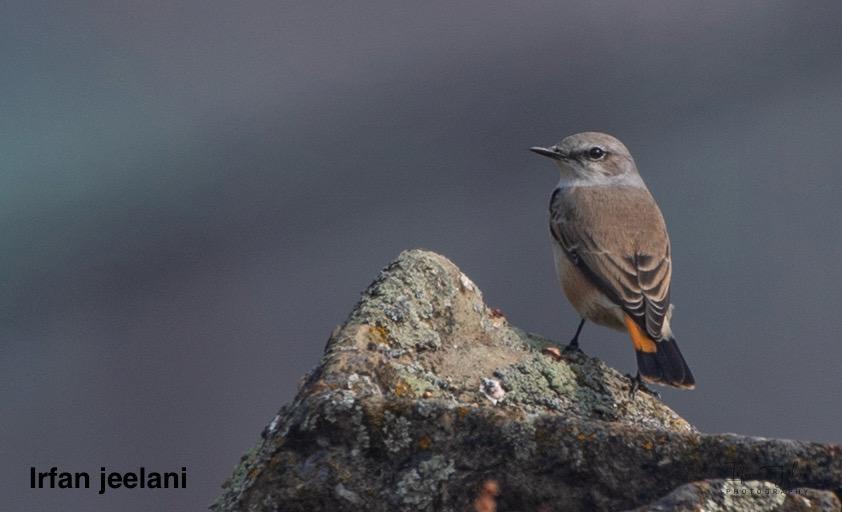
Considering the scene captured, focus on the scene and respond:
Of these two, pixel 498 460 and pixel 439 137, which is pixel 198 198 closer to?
pixel 439 137

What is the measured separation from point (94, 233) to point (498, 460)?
21.5 feet

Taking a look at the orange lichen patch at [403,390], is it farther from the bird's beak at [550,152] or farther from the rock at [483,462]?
the bird's beak at [550,152]

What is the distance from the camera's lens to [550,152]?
335 inches

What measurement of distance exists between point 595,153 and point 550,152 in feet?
1.12

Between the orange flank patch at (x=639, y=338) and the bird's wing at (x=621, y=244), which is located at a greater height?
the bird's wing at (x=621, y=244)

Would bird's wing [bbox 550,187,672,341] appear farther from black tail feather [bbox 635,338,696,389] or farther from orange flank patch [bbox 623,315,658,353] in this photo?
black tail feather [bbox 635,338,696,389]

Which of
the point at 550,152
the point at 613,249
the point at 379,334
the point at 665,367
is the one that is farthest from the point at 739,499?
the point at 550,152

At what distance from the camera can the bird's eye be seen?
28.2 feet

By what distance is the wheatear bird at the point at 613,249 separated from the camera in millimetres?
6977

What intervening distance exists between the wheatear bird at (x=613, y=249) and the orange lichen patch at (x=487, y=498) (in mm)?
3600

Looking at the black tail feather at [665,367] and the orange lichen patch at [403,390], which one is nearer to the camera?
the orange lichen patch at [403,390]

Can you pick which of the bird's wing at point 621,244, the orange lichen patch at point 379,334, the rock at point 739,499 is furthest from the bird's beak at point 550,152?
the rock at point 739,499

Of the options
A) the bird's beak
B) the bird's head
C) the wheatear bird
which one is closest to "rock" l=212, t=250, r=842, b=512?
the wheatear bird

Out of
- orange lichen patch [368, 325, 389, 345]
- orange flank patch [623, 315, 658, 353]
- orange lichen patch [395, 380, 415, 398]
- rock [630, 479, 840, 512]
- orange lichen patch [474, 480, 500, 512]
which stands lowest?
orange flank patch [623, 315, 658, 353]
